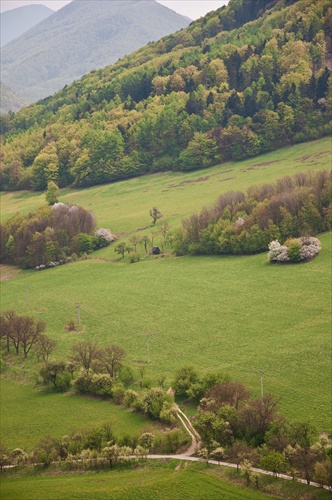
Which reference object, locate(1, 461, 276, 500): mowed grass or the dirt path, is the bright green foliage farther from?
locate(1, 461, 276, 500): mowed grass

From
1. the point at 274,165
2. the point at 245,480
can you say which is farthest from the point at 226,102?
the point at 245,480

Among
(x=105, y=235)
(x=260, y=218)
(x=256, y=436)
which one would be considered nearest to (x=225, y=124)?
(x=105, y=235)

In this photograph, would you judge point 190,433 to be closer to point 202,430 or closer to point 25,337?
point 202,430

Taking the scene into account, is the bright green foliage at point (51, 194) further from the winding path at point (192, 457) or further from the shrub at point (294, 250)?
the winding path at point (192, 457)

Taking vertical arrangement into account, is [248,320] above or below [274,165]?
below

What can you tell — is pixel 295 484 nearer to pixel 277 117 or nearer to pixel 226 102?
pixel 277 117

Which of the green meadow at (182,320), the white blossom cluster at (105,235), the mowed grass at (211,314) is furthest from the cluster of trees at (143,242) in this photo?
the white blossom cluster at (105,235)
